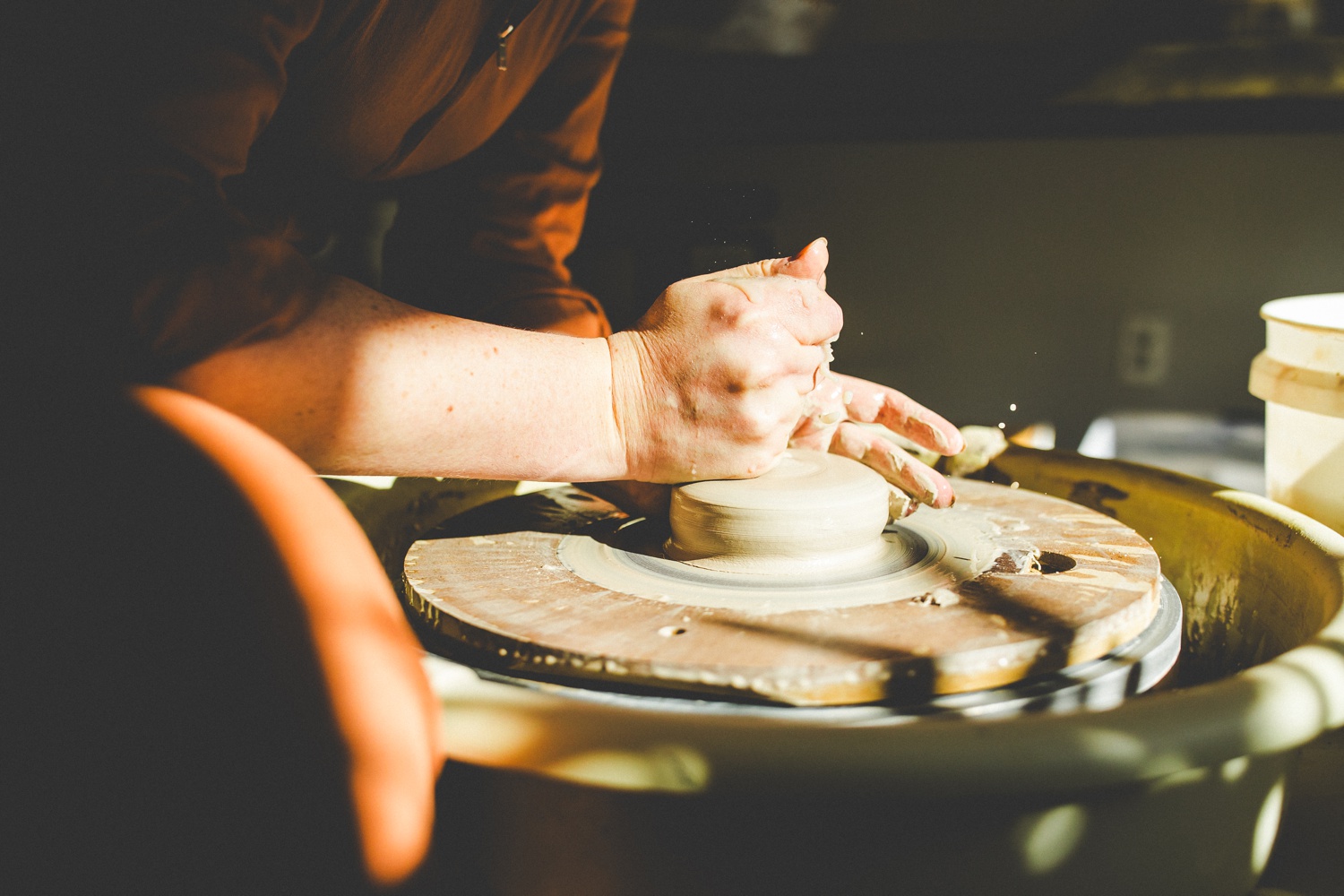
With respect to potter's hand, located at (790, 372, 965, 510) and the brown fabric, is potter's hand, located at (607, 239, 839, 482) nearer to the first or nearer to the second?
potter's hand, located at (790, 372, 965, 510)

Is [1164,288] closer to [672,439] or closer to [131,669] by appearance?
[672,439]

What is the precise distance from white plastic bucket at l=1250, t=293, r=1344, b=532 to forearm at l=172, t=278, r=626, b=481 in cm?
99

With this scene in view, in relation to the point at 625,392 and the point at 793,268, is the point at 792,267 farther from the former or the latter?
the point at 625,392

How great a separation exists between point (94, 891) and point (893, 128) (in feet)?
7.53

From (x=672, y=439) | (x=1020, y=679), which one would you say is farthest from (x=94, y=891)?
(x=1020, y=679)

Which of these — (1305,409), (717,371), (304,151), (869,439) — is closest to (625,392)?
(717,371)

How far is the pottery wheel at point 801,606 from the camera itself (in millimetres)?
738

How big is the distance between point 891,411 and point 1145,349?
185 centimetres

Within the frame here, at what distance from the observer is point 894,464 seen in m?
1.07

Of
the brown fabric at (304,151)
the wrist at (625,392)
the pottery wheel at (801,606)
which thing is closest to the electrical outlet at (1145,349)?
the pottery wheel at (801,606)

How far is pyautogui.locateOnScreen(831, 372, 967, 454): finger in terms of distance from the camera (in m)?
1.15

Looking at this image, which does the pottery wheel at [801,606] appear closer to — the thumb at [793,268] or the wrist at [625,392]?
the wrist at [625,392]

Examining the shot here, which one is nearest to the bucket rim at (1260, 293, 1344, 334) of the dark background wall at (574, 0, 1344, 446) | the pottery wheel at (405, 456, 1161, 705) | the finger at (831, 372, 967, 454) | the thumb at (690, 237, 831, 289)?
the pottery wheel at (405, 456, 1161, 705)

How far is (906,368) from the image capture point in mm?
2725
